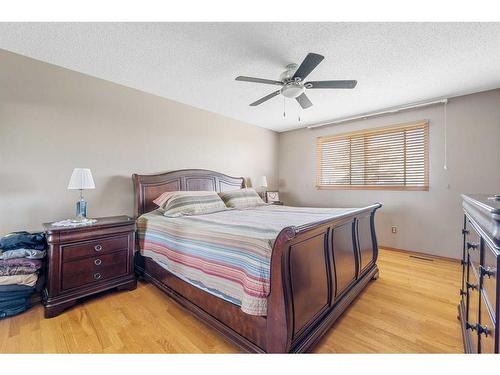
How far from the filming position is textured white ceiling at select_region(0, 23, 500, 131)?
1738 millimetres

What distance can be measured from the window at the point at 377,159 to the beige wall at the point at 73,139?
2496 millimetres

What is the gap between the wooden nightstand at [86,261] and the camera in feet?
5.98

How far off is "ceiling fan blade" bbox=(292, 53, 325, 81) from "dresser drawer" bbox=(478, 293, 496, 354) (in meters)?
1.70

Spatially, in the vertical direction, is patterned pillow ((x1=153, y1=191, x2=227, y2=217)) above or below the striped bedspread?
above

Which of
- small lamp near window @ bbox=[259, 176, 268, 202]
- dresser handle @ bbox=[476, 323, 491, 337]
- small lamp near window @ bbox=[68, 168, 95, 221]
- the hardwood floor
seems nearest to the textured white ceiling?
small lamp near window @ bbox=[68, 168, 95, 221]

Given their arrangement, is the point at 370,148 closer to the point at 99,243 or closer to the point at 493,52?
the point at 493,52

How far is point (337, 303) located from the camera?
1762 millimetres

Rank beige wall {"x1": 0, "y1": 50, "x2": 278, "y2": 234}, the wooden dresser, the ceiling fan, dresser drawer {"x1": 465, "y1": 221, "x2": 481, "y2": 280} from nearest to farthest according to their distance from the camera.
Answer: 1. the wooden dresser
2. dresser drawer {"x1": 465, "y1": 221, "x2": 481, "y2": 280}
3. the ceiling fan
4. beige wall {"x1": 0, "y1": 50, "x2": 278, "y2": 234}

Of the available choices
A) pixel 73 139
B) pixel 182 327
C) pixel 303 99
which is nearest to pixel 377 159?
pixel 303 99

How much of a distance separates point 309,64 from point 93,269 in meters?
2.63

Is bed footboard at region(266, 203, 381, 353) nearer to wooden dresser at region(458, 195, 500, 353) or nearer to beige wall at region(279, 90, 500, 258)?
wooden dresser at region(458, 195, 500, 353)

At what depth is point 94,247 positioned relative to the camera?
2.04 metres

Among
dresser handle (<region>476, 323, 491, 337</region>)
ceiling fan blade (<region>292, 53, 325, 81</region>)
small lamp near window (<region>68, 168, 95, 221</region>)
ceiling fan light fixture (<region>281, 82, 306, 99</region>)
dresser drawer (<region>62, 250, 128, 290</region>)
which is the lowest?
dresser drawer (<region>62, 250, 128, 290</region>)
